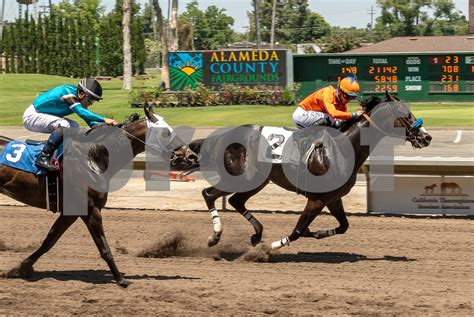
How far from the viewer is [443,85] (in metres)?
33.1

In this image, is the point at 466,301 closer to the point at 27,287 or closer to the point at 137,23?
the point at 27,287

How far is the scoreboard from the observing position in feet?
Answer: 106

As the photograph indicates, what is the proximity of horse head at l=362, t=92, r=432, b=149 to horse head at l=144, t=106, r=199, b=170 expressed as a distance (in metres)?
2.55

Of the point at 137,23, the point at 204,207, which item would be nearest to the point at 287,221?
the point at 204,207

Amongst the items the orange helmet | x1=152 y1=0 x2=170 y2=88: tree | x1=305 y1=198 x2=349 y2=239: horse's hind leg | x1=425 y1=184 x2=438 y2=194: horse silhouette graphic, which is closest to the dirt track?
x1=305 y1=198 x2=349 y2=239: horse's hind leg

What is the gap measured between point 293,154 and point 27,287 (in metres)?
3.67

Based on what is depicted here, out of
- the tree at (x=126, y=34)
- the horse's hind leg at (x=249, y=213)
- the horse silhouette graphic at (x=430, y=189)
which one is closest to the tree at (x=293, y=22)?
the tree at (x=126, y=34)

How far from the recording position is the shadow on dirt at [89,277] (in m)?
8.80

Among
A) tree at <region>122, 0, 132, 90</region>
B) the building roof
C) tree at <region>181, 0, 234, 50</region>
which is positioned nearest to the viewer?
tree at <region>122, 0, 132, 90</region>

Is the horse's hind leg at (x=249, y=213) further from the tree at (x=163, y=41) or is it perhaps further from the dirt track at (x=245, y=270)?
the tree at (x=163, y=41)

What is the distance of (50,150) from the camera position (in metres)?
8.52

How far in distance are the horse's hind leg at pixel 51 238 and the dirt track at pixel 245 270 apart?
0.20m

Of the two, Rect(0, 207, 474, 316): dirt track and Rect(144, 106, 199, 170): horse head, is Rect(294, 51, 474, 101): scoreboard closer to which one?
Rect(0, 207, 474, 316): dirt track

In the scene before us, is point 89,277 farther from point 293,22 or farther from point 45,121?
point 293,22
